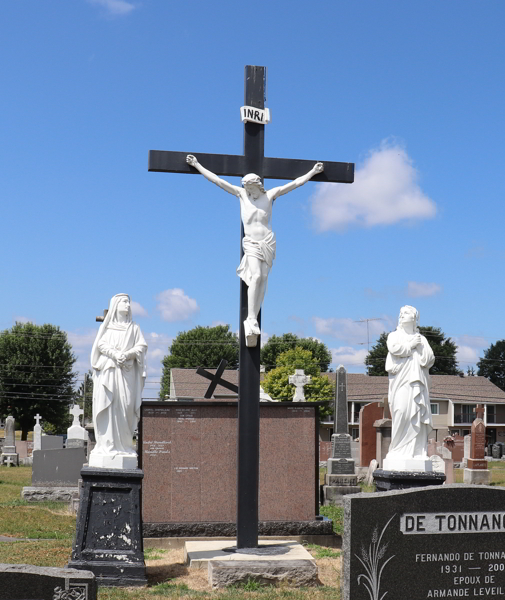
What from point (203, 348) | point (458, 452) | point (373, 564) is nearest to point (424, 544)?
point (373, 564)

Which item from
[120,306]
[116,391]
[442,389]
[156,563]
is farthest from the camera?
[442,389]

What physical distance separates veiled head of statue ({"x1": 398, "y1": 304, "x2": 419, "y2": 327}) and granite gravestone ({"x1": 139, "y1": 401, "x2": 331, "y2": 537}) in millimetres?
2678

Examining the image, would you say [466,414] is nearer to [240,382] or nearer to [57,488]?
[57,488]

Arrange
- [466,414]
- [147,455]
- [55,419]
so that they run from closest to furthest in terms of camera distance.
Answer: [147,455] → [55,419] → [466,414]

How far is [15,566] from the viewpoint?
4352 millimetres

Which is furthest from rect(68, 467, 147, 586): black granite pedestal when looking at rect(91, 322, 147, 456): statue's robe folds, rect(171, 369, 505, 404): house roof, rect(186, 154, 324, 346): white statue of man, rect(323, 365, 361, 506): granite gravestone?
rect(171, 369, 505, 404): house roof

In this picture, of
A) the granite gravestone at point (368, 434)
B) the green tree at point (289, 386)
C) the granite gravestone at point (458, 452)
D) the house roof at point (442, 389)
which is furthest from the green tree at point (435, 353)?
the granite gravestone at point (368, 434)

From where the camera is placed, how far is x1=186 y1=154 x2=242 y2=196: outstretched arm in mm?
8023

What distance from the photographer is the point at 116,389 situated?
7.66 meters

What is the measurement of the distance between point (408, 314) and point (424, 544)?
12.4ft

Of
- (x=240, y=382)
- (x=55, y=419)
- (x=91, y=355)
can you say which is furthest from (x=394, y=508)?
(x=55, y=419)

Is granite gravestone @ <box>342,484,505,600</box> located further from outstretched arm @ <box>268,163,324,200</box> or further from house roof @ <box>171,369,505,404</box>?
house roof @ <box>171,369,505,404</box>

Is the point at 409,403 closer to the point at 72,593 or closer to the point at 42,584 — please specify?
the point at 72,593

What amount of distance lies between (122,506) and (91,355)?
1.65 metres
